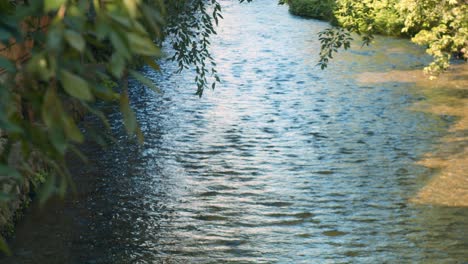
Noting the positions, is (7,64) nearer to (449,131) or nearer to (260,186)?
(260,186)

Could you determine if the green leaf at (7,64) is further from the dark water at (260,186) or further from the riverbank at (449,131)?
the riverbank at (449,131)

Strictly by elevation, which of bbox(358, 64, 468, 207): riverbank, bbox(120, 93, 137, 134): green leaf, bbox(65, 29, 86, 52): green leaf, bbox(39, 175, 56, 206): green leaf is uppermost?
bbox(65, 29, 86, 52): green leaf

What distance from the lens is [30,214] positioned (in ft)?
30.1

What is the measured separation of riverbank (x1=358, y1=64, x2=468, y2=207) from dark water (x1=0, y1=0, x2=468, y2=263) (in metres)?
0.24

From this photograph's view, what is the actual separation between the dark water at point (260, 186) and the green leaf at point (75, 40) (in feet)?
17.8

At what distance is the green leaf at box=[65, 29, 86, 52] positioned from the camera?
4.72 ft

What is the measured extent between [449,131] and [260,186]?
4.70 meters

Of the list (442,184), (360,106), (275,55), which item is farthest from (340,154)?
(275,55)

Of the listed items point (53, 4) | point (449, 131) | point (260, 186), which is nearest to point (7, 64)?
point (53, 4)

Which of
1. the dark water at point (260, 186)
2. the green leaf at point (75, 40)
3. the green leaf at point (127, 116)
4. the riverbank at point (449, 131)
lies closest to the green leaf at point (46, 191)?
the green leaf at point (127, 116)

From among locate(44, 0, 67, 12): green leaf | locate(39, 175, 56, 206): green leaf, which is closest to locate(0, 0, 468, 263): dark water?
locate(39, 175, 56, 206): green leaf

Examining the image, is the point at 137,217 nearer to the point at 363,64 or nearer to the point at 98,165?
the point at 98,165

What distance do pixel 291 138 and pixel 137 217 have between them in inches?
192

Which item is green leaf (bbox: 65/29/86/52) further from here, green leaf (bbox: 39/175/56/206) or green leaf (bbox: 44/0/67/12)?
green leaf (bbox: 39/175/56/206)
